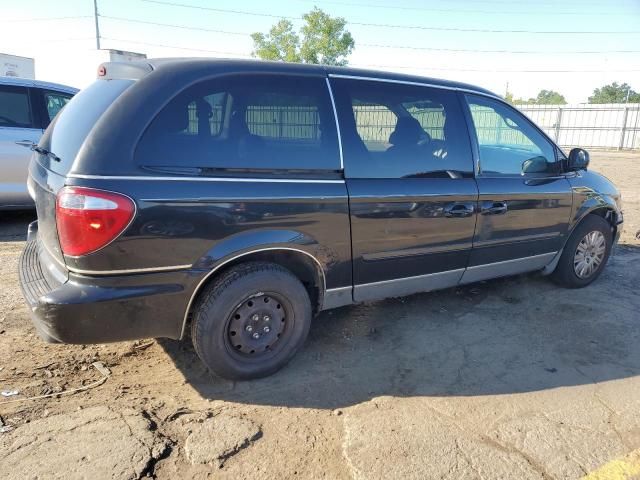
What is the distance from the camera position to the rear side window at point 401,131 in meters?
3.19

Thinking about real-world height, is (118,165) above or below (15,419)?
above

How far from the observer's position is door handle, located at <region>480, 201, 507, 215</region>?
12.4 feet

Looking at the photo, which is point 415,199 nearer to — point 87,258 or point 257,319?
point 257,319

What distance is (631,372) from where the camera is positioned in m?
3.39

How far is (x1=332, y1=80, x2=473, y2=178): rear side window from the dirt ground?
129 centimetres

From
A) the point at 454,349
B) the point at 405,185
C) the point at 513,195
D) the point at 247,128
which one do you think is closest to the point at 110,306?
the point at 247,128

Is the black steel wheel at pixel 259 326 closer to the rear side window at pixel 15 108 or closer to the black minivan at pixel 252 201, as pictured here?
the black minivan at pixel 252 201

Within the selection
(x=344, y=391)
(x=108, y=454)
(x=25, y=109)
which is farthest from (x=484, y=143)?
(x=25, y=109)

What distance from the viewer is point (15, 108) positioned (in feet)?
20.1

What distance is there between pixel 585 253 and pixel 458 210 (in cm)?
195

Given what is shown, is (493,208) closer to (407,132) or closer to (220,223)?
(407,132)

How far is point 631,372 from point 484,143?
1.95 m

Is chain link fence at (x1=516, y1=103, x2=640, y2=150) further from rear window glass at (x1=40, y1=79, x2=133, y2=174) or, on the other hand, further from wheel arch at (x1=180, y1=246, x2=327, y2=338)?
rear window glass at (x1=40, y1=79, x2=133, y2=174)

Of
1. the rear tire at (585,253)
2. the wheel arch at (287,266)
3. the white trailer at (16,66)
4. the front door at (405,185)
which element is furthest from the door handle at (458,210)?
the white trailer at (16,66)
